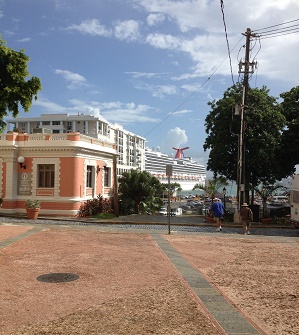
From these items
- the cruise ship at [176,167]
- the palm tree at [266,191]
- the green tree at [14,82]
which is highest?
the cruise ship at [176,167]

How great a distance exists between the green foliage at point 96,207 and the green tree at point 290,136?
11.9 m

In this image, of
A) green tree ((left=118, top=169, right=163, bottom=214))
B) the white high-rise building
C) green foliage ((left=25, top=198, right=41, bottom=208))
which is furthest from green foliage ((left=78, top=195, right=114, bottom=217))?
the white high-rise building

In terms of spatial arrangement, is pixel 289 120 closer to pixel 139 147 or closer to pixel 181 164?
pixel 139 147

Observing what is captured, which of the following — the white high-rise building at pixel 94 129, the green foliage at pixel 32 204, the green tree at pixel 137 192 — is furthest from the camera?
the white high-rise building at pixel 94 129

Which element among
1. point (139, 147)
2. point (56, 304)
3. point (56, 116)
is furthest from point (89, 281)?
point (139, 147)

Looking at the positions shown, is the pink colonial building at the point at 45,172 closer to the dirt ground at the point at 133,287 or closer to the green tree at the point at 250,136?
the green tree at the point at 250,136

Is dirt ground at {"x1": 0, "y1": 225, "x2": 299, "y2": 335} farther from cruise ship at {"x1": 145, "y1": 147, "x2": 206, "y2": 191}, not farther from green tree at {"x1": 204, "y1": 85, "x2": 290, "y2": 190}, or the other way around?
cruise ship at {"x1": 145, "y1": 147, "x2": 206, "y2": 191}

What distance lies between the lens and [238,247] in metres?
12.2

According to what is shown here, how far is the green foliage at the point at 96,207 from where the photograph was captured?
2299 centimetres

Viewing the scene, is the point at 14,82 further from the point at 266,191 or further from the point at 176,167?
the point at 176,167

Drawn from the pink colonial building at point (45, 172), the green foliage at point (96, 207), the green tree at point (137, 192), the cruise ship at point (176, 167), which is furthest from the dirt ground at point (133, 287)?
the cruise ship at point (176, 167)

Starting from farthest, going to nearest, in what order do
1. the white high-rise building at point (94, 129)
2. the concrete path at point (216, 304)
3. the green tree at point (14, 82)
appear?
1. the white high-rise building at point (94, 129)
2. the green tree at point (14, 82)
3. the concrete path at point (216, 304)

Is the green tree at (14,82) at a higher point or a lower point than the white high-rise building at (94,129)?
lower

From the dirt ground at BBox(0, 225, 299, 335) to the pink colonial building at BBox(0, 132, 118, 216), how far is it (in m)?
10.2
